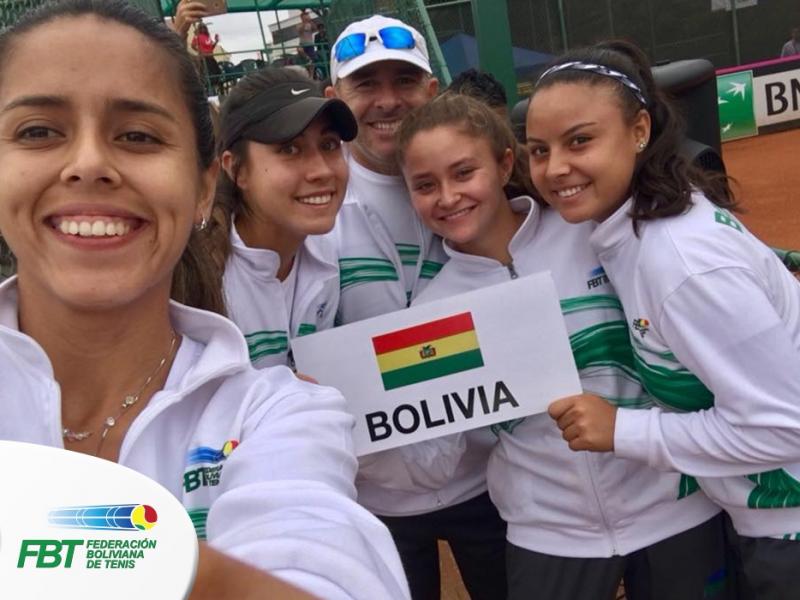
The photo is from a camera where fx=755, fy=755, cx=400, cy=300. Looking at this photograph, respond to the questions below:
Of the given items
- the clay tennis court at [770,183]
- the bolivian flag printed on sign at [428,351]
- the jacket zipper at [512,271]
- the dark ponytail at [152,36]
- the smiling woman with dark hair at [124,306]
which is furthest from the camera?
the clay tennis court at [770,183]

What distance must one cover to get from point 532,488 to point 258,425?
3.93 feet

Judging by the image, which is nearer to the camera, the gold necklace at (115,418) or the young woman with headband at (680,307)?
the gold necklace at (115,418)

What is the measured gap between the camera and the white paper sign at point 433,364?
2.14 meters

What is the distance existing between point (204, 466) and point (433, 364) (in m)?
1.10

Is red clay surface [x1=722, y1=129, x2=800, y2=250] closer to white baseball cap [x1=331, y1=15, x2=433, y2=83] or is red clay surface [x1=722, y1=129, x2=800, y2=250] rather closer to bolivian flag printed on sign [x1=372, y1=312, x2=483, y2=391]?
white baseball cap [x1=331, y1=15, x2=433, y2=83]

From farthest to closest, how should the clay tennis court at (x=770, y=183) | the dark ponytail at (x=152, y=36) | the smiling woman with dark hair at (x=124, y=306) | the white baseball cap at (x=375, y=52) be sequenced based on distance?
the clay tennis court at (x=770, y=183) < the white baseball cap at (x=375, y=52) < the dark ponytail at (x=152, y=36) < the smiling woman with dark hair at (x=124, y=306)

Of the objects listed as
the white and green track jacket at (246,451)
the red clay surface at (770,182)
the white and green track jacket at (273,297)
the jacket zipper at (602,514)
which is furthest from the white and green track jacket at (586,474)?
the red clay surface at (770,182)

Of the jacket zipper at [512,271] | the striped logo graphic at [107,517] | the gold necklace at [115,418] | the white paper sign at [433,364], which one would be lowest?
the white paper sign at [433,364]

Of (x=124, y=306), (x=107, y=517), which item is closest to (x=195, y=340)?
(x=124, y=306)

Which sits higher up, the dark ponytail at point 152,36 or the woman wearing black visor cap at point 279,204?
the dark ponytail at point 152,36

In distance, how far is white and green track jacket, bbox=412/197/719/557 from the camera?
2066 mm

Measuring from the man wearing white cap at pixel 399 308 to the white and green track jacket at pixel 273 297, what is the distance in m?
0.12

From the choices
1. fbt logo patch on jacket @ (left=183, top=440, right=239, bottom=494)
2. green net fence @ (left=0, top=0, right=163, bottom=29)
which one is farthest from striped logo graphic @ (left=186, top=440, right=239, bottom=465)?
green net fence @ (left=0, top=0, right=163, bottom=29)

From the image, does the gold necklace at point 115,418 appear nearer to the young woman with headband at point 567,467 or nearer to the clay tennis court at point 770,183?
the young woman with headband at point 567,467
